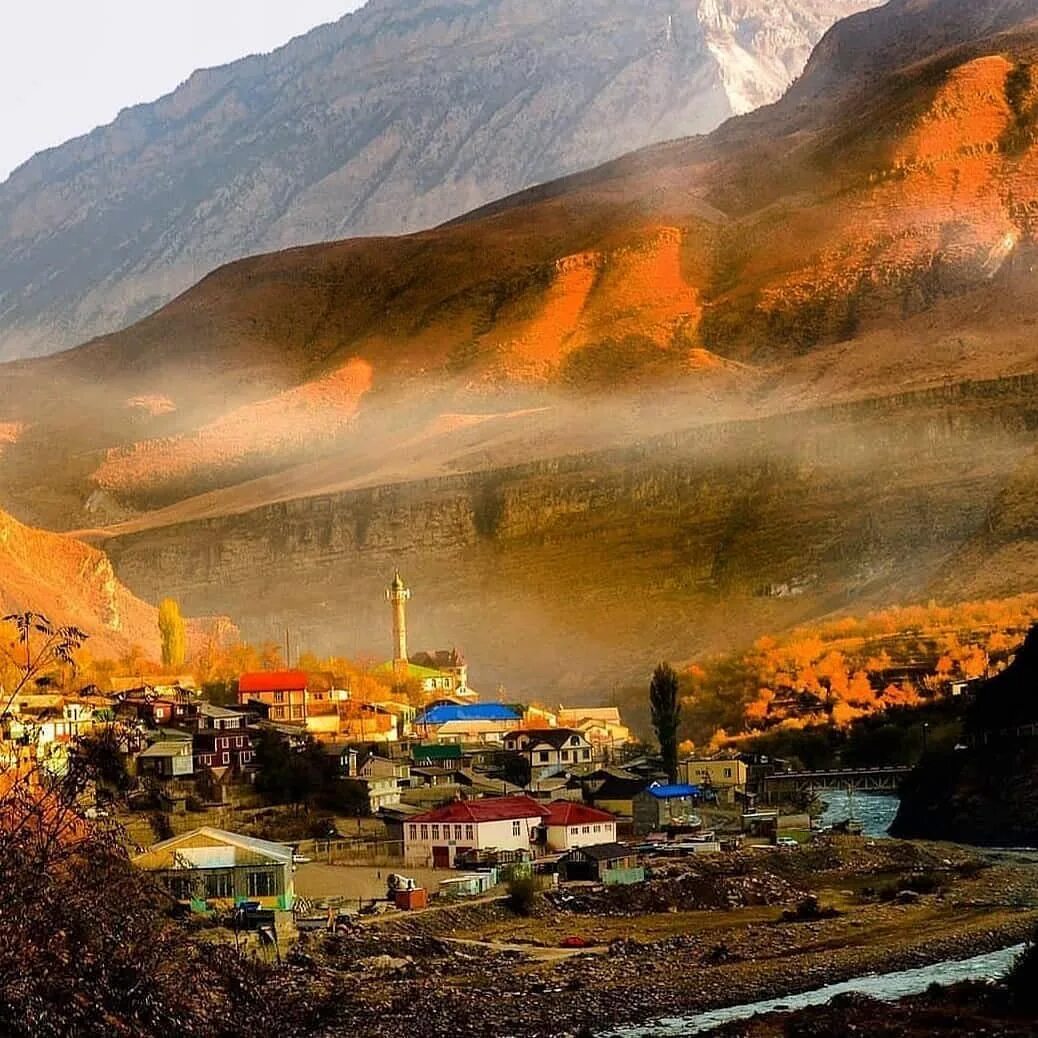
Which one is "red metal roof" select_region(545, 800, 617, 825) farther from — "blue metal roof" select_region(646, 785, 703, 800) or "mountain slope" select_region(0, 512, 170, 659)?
"mountain slope" select_region(0, 512, 170, 659)

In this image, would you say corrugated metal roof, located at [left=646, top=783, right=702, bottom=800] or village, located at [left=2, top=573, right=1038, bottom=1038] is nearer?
village, located at [left=2, top=573, right=1038, bottom=1038]

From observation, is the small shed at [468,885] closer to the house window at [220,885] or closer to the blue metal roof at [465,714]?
the house window at [220,885]

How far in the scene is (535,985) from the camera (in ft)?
157

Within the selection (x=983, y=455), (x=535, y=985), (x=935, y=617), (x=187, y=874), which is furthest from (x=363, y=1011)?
(x=983, y=455)

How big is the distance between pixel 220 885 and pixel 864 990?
1486cm

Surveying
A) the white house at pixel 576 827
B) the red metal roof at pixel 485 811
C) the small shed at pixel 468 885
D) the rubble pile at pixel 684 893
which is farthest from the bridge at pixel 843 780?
the small shed at pixel 468 885

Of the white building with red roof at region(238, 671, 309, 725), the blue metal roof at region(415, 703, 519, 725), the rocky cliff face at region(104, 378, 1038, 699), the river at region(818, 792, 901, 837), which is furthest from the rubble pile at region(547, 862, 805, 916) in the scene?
the rocky cliff face at region(104, 378, 1038, 699)

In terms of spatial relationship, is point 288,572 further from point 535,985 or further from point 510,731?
point 535,985

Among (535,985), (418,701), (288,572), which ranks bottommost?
(535,985)

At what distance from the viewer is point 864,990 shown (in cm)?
4841

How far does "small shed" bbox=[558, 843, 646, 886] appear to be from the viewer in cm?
6328

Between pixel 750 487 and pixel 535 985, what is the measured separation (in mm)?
121140

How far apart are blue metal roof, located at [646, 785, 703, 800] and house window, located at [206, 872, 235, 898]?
25.4 metres

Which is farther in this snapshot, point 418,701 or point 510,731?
point 418,701
